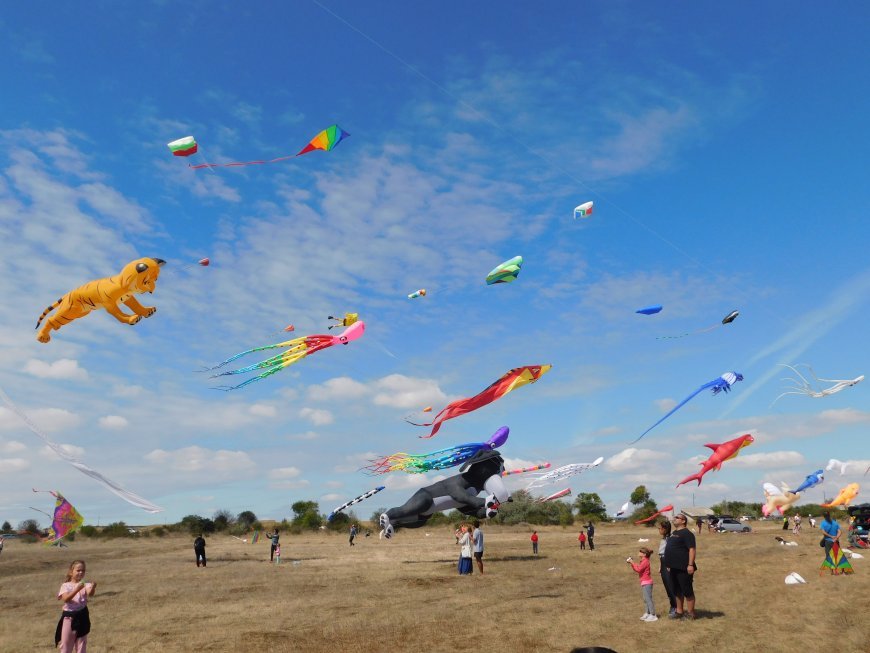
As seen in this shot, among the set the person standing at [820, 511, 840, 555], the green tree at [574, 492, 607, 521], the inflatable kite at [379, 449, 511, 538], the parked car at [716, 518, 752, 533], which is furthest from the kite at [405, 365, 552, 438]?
the green tree at [574, 492, 607, 521]

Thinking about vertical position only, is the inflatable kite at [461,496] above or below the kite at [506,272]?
below

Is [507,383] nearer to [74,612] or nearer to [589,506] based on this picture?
[74,612]

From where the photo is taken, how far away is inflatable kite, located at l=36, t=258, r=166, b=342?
42.1 ft

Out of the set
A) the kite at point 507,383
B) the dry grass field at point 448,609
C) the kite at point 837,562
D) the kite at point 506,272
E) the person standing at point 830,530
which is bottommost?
the dry grass field at point 448,609

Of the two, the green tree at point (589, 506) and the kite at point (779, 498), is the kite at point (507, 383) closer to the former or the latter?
the kite at point (779, 498)

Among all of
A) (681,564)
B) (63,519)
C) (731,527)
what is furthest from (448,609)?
(731,527)

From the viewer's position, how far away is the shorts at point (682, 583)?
11.1 meters

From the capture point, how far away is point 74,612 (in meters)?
8.38

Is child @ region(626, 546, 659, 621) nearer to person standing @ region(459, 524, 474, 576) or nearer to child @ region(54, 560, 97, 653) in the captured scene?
child @ region(54, 560, 97, 653)

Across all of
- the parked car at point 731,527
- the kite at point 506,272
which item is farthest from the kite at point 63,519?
the parked car at point 731,527

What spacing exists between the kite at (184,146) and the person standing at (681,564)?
42.6 feet

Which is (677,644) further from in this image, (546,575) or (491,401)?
(491,401)

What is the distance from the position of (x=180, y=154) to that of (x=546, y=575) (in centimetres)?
1625

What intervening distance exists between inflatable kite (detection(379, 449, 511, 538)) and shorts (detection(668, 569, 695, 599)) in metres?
12.2
